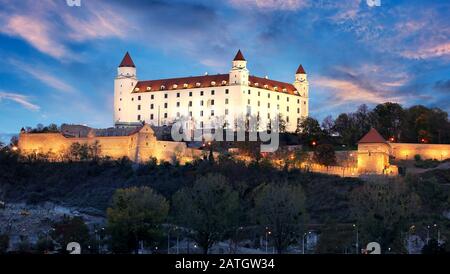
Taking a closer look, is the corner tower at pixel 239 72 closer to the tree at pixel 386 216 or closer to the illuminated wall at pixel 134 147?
the illuminated wall at pixel 134 147

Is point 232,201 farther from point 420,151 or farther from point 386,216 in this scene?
point 420,151

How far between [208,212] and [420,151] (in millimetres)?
29999

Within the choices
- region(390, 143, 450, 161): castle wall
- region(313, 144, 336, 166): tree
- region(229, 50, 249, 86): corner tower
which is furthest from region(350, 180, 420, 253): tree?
region(229, 50, 249, 86): corner tower

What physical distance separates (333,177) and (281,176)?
13.5ft

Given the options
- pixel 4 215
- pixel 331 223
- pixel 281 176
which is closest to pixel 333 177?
pixel 281 176

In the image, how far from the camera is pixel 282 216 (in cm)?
4912

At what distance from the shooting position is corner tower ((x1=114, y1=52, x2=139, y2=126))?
92.8 meters

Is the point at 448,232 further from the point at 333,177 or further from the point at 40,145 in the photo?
the point at 40,145

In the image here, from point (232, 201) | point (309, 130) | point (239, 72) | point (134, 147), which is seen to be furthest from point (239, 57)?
point (232, 201)

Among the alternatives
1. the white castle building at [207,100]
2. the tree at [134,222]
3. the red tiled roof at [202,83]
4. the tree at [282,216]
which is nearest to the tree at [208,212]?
the tree at [134,222]

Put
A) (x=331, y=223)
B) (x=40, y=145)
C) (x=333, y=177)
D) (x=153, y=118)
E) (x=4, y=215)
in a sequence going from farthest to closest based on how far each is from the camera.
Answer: (x=153, y=118) < (x=40, y=145) < (x=333, y=177) < (x=4, y=215) < (x=331, y=223)

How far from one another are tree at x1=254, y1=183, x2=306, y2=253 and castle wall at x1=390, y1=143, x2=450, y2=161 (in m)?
24.5

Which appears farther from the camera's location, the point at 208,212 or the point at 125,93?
the point at 125,93

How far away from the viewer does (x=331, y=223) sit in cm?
5838
